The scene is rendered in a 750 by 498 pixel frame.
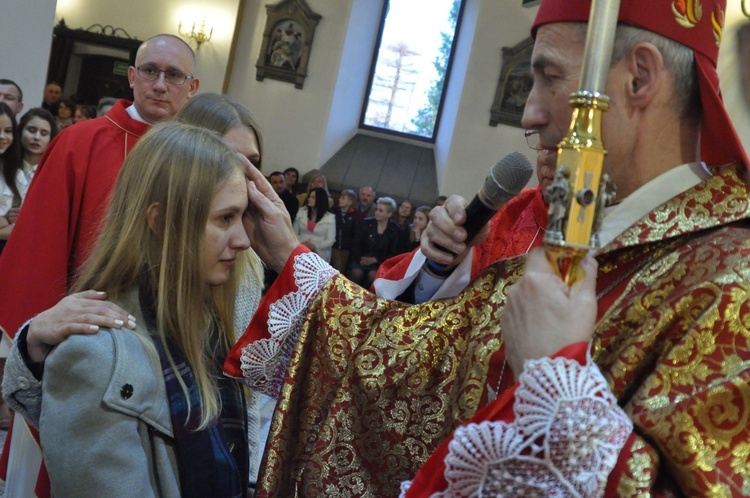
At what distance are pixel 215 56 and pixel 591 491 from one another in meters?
12.7

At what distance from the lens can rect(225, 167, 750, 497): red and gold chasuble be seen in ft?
4.14

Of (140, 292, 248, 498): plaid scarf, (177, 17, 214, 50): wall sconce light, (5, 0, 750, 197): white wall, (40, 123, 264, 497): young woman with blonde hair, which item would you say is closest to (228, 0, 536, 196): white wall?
(5, 0, 750, 197): white wall

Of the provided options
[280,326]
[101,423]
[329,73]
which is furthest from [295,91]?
[101,423]

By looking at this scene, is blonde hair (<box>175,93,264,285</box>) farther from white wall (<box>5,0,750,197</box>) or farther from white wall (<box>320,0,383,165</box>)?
white wall (<box>320,0,383,165</box>)

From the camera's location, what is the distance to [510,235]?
225 cm

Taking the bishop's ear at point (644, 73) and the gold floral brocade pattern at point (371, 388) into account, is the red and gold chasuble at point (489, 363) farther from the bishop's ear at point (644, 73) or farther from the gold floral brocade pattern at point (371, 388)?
the bishop's ear at point (644, 73)

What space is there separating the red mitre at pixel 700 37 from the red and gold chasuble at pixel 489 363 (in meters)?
0.05

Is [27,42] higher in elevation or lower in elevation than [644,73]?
higher

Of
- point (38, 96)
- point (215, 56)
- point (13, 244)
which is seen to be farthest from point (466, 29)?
point (13, 244)

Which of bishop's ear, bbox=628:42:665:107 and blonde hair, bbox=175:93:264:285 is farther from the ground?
bishop's ear, bbox=628:42:665:107

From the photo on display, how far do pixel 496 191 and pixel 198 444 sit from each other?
2.66 ft

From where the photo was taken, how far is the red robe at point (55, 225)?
296 cm

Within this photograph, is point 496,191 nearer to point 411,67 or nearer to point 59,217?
point 59,217

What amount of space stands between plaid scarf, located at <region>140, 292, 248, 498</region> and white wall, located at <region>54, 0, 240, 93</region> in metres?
11.6
